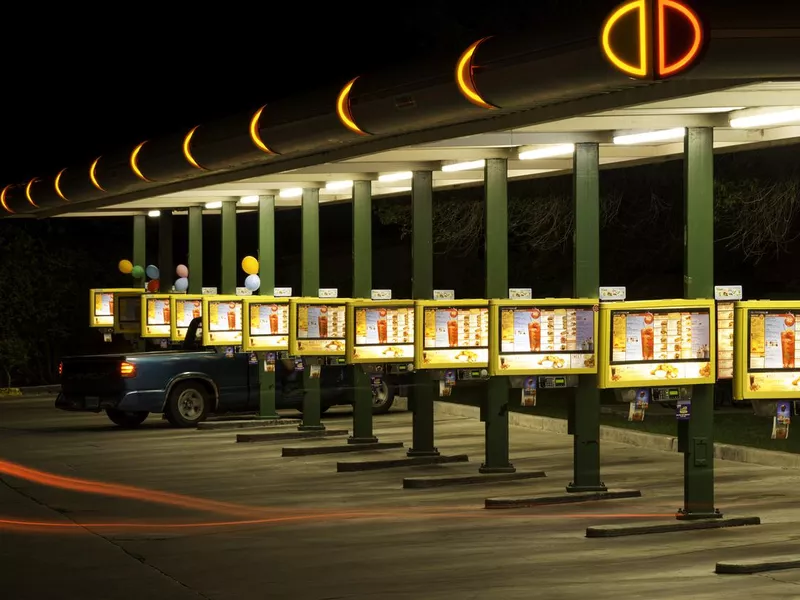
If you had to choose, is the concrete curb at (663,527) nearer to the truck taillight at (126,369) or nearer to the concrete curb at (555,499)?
the concrete curb at (555,499)

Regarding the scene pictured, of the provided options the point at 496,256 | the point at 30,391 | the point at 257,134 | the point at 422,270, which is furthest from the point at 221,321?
the point at 30,391

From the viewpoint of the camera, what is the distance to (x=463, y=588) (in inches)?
438

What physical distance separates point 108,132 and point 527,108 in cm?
5378

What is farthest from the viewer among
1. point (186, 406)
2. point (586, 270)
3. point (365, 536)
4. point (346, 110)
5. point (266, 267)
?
point (186, 406)

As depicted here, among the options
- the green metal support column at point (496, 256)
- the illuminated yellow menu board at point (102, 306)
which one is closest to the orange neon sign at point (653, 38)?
the green metal support column at point (496, 256)

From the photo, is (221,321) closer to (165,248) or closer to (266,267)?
(266,267)

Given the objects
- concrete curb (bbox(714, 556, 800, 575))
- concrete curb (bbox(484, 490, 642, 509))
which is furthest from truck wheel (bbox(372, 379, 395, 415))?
concrete curb (bbox(714, 556, 800, 575))

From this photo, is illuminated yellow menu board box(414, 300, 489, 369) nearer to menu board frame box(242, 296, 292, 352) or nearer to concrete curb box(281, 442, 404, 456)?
concrete curb box(281, 442, 404, 456)

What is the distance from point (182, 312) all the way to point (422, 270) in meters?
8.54

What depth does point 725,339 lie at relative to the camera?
14.5 metres

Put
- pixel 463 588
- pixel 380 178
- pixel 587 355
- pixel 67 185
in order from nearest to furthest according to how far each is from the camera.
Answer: pixel 463 588, pixel 587 355, pixel 380 178, pixel 67 185

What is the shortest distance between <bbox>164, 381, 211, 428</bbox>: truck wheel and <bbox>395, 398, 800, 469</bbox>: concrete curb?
474 centimetres

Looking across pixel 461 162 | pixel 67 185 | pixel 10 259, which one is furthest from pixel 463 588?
pixel 10 259

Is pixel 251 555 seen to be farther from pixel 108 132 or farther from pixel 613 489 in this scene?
pixel 108 132
